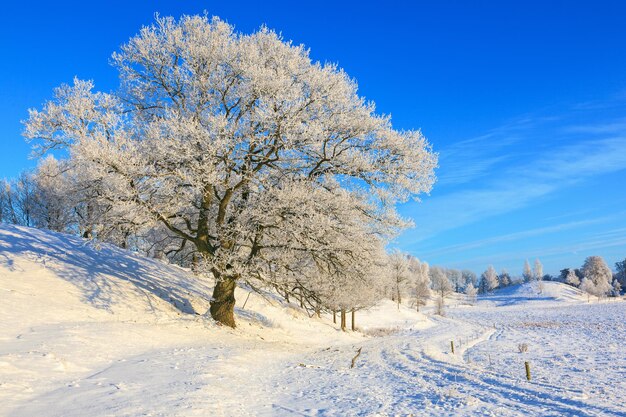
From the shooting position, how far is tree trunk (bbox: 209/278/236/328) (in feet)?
59.6

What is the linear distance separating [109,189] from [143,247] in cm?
1758

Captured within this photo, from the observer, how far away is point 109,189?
14641 millimetres

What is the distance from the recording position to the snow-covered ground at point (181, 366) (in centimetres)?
736

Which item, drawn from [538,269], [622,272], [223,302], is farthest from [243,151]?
[538,269]

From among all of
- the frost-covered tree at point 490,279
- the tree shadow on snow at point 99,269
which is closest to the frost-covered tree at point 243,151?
the tree shadow on snow at point 99,269

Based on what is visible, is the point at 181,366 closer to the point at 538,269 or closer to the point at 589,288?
the point at 589,288

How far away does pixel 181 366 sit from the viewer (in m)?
10.2

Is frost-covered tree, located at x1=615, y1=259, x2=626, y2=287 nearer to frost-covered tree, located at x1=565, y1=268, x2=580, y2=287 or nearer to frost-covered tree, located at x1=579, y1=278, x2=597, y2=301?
frost-covered tree, located at x1=565, y1=268, x2=580, y2=287

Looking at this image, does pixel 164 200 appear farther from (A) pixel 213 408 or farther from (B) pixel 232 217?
(A) pixel 213 408

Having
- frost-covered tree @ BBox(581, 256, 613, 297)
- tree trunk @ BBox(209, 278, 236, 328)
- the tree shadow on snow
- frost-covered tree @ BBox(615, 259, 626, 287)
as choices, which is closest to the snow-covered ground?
the tree shadow on snow

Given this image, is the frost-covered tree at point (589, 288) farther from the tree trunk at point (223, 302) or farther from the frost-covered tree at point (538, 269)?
the tree trunk at point (223, 302)

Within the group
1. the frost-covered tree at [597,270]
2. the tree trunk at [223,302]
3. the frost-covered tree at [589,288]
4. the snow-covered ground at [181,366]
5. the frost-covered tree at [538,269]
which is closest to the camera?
the snow-covered ground at [181,366]

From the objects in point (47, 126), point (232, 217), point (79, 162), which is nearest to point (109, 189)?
point (79, 162)

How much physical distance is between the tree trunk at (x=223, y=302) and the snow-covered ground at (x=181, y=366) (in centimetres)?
72
